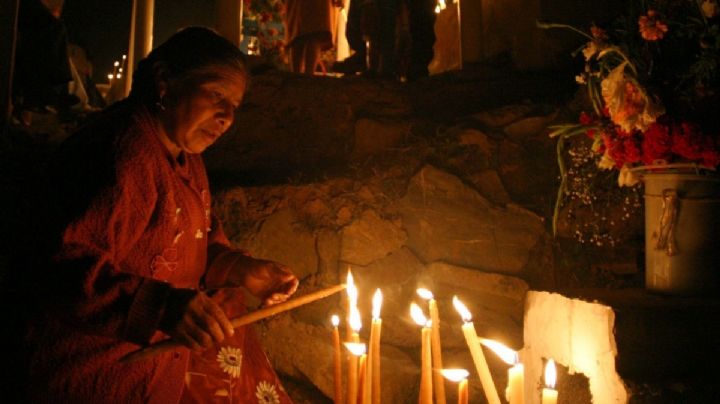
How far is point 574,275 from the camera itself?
3.69 m

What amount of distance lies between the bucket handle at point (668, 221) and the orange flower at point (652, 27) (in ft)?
2.55

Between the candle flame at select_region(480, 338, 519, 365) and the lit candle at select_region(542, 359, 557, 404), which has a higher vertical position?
the candle flame at select_region(480, 338, 519, 365)

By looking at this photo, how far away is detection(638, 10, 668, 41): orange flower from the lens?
8.11 feet

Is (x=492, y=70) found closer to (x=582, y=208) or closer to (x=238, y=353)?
(x=582, y=208)

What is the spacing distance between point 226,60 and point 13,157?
3.85m

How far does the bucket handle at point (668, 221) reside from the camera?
243 cm

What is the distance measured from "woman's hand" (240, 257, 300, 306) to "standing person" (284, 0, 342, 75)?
4.50 metres

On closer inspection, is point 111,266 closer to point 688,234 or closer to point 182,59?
point 182,59

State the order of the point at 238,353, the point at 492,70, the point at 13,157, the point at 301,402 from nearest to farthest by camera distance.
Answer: the point at 238,353
the point at 301,402
the point at 13,157
the point at 492,70

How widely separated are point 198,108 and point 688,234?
2357 mm

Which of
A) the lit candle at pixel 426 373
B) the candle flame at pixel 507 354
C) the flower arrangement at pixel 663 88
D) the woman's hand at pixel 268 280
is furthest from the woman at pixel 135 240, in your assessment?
the flower arrangement at pixel 663 88

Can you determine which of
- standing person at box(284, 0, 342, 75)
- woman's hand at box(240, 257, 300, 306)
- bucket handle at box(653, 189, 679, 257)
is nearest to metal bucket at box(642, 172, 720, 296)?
bucket handle at box(653, 189, 679, 257)

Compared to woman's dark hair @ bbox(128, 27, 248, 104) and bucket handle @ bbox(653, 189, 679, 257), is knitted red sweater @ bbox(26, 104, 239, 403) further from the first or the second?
bucket handle @ bbox(653, 189, 679, 257)

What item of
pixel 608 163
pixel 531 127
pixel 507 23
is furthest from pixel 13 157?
pixel 507 23
